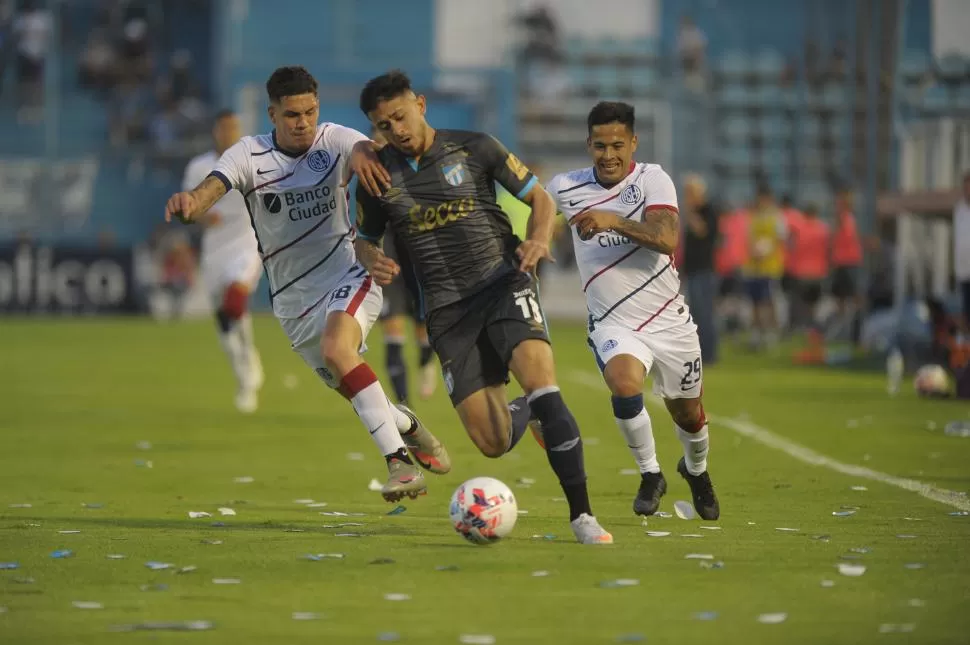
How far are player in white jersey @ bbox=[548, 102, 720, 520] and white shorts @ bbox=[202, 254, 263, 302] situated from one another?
22.4 feet

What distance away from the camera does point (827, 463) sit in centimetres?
1116

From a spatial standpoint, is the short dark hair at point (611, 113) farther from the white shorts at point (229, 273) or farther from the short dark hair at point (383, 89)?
the white shorts at point (229, 273)

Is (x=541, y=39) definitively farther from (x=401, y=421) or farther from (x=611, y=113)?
(x=611, y=113)

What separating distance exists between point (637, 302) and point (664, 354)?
0.30 metres

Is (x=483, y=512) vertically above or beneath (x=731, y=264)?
above

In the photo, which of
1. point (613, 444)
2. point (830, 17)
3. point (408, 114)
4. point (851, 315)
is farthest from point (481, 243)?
point (830, 17)

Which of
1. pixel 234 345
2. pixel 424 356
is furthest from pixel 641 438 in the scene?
pixel 424 356

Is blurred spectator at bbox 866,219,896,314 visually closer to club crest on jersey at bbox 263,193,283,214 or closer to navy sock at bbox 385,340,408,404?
navy sock at bbox 385,340,408,404

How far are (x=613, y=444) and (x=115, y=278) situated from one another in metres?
25.2

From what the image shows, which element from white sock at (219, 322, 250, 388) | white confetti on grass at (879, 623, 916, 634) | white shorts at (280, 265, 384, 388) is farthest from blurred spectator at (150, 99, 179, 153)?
white confetti on grass at (879, 623, 916, 634)

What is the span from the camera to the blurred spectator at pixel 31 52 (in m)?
37.7

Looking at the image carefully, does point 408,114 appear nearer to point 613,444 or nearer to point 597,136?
point 597,136

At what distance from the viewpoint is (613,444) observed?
12.6 metres

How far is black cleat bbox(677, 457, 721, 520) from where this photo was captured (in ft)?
27.4
